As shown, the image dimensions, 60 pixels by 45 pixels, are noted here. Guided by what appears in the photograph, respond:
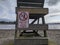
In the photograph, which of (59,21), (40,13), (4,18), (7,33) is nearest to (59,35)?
(59,21)

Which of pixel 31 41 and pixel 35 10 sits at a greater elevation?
pixel 35 10

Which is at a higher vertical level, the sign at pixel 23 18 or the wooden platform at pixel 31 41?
the sign at pixel 23 18

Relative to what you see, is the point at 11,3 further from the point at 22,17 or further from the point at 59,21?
the point at 22,17

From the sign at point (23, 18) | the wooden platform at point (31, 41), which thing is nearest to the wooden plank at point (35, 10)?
the sign at point (23, 18)

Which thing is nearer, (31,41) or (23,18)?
(23,18)

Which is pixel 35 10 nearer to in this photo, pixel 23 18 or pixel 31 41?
pixel 23 18

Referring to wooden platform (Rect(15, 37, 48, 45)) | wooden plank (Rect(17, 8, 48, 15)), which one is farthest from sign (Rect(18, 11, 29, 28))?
wooden platform (Rect(15, 37, 48, 45))

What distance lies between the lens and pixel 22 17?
1574mm

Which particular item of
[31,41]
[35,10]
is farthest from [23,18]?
[31,41]

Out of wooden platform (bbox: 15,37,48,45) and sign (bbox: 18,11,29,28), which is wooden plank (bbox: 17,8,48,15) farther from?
wooden platform (bbox: 15,37,48,45)

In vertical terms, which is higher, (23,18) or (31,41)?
(23,18)

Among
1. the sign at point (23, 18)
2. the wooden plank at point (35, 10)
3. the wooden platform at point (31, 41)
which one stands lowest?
the wooden platform at point (31, 41)

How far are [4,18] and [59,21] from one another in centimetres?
121

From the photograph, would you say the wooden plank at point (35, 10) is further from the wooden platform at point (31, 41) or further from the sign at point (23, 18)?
the wooden platform at point (31, 41)
